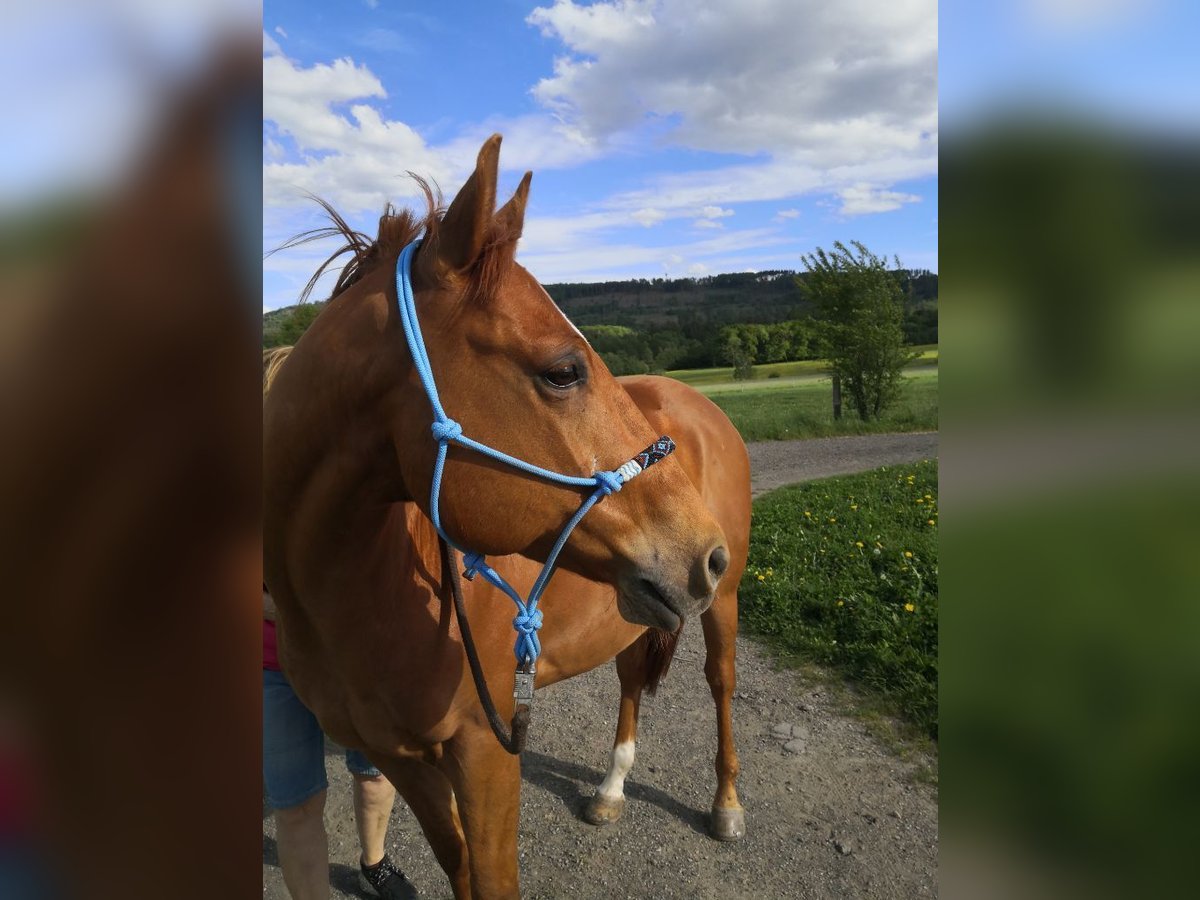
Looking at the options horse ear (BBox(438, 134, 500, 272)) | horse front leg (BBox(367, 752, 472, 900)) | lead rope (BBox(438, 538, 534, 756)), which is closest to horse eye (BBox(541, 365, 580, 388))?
horse ear (BBox(438, 134, 500, 272))

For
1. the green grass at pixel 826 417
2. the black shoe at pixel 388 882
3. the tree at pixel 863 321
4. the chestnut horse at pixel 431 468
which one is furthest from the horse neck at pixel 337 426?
the tree at pixel 863 321

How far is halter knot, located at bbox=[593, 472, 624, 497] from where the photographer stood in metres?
1.60

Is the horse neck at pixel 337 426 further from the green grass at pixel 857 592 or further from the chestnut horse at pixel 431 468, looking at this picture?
the green grass at pixel 857 592

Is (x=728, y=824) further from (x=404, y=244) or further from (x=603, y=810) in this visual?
(x=404, y=244)

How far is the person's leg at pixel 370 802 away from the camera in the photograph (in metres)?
2.97

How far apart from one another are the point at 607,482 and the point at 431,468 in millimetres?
383

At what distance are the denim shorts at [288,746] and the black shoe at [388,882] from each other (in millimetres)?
858

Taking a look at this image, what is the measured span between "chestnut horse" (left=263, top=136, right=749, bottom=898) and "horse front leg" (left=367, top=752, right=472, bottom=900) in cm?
37

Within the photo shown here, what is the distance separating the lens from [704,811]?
370cm

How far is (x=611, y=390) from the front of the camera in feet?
5.59
